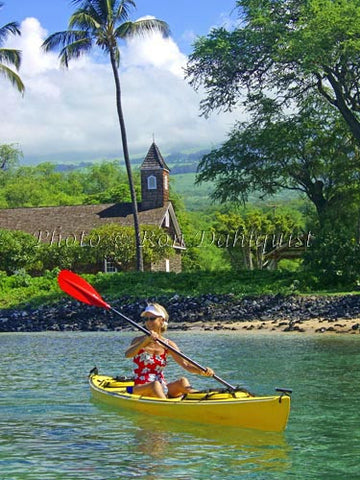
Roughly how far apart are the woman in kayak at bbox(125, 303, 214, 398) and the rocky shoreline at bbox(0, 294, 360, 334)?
12.0m

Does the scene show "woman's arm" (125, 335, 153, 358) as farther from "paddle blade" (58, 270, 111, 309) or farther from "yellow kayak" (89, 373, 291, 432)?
"paddle blade" (58, 270, 111, 309)

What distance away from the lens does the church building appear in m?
49.5

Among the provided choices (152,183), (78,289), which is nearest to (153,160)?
(152,183)

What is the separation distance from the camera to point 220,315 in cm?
2641

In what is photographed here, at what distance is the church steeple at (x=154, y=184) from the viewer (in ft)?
177

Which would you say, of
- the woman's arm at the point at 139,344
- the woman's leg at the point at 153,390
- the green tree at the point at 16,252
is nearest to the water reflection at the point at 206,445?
the woman's leg at the point at 153,390

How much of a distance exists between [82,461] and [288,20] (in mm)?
27747

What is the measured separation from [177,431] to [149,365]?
1032mm

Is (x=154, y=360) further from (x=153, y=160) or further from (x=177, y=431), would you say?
(x=153, y=160)

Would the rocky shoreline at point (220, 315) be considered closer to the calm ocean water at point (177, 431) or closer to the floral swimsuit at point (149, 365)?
the calm ocean water at point (177, 431)

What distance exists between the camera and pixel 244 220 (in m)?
60.9

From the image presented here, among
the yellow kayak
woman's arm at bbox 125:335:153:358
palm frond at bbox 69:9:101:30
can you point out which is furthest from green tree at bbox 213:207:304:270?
woman's arm at bbox 125:335:153:358

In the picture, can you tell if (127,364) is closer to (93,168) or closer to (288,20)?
(288,20)

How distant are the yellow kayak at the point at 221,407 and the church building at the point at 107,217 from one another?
3537 cm
